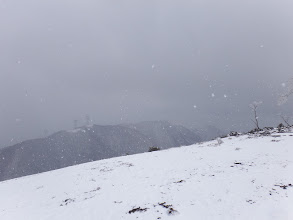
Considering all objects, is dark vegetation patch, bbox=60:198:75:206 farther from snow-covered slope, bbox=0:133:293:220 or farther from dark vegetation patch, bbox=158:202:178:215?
dark vegetation patch, bbox=158:202:178:215

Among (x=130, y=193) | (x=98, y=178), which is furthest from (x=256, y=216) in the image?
(x=98, y=178)

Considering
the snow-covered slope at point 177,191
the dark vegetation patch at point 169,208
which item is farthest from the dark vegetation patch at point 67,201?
the dark vegetation patch at point 169,208

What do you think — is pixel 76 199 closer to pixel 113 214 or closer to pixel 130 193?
pixel 130 193

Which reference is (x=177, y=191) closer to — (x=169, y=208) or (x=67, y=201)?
(x=169, y=208)

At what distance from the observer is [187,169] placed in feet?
66.4

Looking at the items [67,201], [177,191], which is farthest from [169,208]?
[67,201]

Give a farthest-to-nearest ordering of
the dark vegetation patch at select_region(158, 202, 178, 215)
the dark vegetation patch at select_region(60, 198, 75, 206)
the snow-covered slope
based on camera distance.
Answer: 1. the dark vegetation patch at select_region(60, 198, 75, 206)
2. the dark vegetation patch at select_region(158, 202, 178, 215)
3. the snow-covered slope

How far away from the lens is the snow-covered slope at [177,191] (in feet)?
39.0

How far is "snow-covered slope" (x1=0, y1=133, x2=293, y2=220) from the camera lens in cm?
1188

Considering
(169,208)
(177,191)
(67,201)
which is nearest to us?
(169,208)

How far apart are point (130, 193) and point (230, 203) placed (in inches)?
253

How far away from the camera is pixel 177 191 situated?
48.9 ft

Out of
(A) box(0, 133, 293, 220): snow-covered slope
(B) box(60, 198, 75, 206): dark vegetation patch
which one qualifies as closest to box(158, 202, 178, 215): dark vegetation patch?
(A) box(0, 133, 293, 220): snow-covered slope

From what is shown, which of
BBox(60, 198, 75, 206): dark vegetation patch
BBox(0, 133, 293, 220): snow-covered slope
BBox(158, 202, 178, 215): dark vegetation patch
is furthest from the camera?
→ BBox(60, 198, 75, 206): dark vegetation patch
